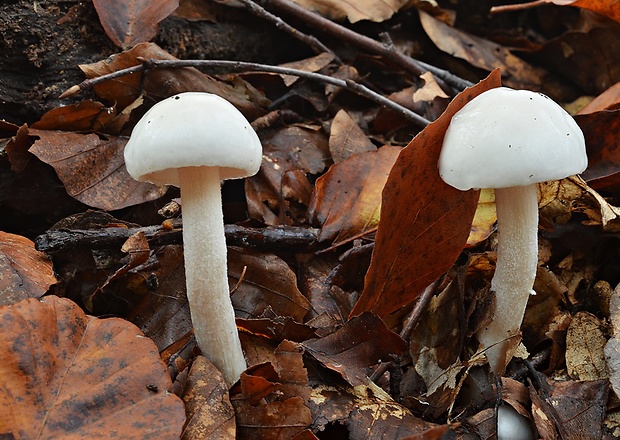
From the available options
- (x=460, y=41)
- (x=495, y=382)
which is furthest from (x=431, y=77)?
(x=495, y=382)

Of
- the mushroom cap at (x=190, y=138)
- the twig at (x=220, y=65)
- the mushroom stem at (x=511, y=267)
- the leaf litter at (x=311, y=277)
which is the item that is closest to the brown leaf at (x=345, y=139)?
the leaf litter at (x=311, y=277)

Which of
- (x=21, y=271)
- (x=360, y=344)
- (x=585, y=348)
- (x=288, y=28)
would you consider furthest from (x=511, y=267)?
(x=288, y=28)

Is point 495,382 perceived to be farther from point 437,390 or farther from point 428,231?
point 428,231

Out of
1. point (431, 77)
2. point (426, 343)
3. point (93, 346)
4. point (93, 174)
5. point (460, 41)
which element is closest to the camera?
point (93, 346)

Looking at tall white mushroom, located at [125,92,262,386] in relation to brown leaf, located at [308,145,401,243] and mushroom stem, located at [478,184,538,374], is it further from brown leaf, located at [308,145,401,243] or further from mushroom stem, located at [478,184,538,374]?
mushroom stem, located at [478,184,538,374]

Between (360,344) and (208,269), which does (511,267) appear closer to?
(360,344)

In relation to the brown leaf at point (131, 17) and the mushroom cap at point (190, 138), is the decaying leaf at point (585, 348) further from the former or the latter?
the brown leaf at point (131, 17)
